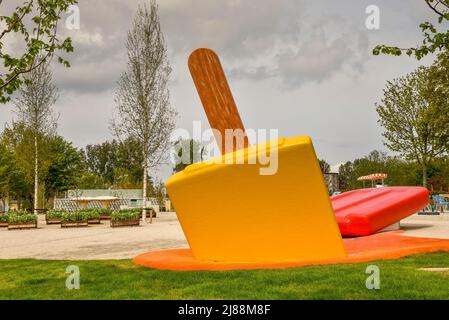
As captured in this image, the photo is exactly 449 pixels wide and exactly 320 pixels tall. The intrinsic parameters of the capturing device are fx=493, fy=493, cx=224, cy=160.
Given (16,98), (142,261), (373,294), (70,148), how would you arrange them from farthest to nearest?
1. (70,148)
2. (16,98)
3. (142,261)
4. (373,294)

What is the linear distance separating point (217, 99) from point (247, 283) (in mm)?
3402

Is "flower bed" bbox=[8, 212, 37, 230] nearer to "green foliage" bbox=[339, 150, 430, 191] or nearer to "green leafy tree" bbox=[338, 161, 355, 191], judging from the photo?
"green foliage" bbox=[339, 150, 430, 191]

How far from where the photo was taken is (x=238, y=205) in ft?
24.8

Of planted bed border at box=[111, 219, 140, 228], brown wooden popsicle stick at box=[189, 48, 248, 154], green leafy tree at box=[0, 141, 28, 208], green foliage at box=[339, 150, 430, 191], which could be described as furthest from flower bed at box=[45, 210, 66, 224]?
green foliage at box=[339, 150, 430, 191]

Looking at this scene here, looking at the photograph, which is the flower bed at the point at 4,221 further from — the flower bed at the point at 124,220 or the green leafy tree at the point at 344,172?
the green leafy tree at the point at 344,172

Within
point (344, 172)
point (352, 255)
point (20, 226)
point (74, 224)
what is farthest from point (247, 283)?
point (344, 172)

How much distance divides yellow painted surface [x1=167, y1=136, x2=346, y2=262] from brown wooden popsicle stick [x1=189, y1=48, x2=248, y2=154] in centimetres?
56

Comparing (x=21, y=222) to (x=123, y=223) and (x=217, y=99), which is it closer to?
(x=123, y=223)

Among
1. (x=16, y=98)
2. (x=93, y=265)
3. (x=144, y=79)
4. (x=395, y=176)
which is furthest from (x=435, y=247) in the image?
(x=395, y=176)

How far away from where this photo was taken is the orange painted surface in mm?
7503

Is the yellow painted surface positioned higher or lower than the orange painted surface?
higher

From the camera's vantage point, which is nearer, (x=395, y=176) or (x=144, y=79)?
(x=144, y=79)

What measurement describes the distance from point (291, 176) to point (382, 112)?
2809 centimetres
